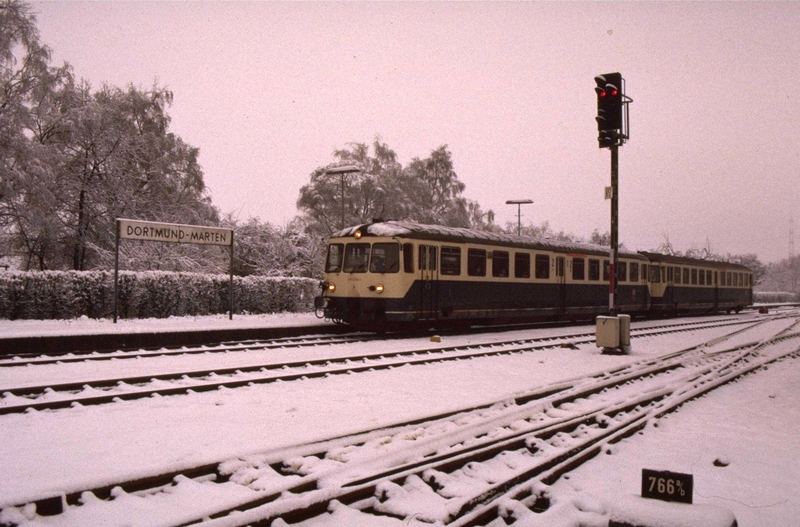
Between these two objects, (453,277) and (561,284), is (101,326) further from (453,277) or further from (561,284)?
(561,284)

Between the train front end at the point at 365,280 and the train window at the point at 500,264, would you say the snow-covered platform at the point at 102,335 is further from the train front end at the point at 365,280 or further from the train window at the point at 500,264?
the train window at the point at 500,264

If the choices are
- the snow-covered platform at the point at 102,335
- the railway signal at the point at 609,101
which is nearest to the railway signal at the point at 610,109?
the railway signal at the point at 609,101

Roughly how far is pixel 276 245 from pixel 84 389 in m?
26.8

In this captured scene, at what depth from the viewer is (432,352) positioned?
1275 cm

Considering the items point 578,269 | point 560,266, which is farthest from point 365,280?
point 578,269

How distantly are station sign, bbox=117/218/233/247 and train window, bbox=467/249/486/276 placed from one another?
7198 millimetres

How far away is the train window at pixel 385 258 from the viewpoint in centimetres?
1543

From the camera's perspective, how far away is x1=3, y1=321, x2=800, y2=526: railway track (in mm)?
4035

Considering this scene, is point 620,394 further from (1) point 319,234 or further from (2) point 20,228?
(1) point 319,234

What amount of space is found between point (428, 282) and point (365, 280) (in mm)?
1578

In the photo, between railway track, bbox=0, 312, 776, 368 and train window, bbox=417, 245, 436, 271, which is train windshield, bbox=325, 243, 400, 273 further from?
railway track, bbox=0, 312, 776, 368

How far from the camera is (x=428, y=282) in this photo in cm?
1591

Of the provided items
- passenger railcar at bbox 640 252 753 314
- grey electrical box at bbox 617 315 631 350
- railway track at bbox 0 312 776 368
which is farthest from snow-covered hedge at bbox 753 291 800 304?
grey electrical box at bbox 617 315 631 350

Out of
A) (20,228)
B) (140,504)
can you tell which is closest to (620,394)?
(140,504)
